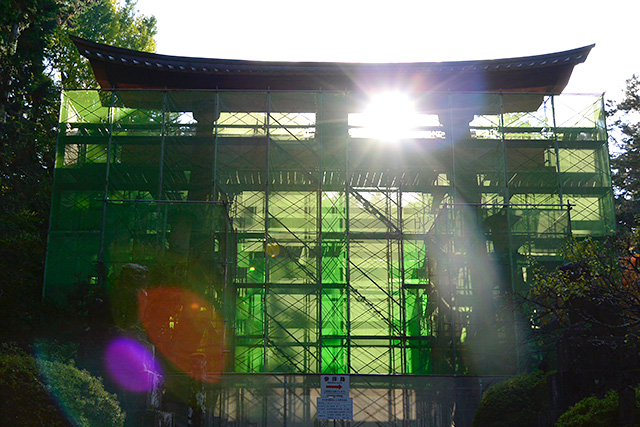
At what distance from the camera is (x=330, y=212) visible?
71.8 ft

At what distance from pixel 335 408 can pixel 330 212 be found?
7.57 m

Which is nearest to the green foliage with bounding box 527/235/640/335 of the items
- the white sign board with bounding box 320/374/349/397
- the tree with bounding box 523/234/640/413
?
the tree with bounding box 523/234/640/413

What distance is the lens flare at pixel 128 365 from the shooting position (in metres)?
11.8

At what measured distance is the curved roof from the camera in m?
21.8

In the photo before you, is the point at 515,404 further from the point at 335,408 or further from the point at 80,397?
the point at 80,397

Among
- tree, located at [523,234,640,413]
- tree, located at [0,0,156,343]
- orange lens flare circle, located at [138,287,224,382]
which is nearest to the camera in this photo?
tree, located at [523,234,640,413]

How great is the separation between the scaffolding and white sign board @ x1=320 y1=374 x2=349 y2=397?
11.1 ft

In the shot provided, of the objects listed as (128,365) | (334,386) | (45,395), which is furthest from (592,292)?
(45,395)

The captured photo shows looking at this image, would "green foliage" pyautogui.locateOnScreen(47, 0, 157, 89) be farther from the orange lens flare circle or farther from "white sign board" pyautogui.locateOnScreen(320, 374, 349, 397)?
"white sign board" pyautogui.locateOnScreen(320, 374, 349, 397)

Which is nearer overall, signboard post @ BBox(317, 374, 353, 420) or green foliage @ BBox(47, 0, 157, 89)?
signboard post @ BBox(317, 374, 353, 420)

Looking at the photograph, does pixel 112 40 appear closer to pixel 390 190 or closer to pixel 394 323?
pixel 390 190

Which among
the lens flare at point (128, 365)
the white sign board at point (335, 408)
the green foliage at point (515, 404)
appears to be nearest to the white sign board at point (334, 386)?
the white sign board at point (335, 408)

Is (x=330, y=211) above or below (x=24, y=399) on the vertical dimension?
above

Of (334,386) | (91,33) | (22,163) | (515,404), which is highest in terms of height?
(91,33)
